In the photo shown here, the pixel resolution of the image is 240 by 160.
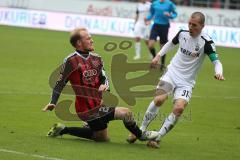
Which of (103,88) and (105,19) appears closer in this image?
(103,88)

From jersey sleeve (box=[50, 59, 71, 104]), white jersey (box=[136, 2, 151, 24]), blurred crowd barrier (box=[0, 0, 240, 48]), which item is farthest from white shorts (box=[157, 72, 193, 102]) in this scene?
blurred crowd barrier (box=[0, 0, 240, 48])

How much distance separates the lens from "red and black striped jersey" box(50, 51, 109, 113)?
10641mm

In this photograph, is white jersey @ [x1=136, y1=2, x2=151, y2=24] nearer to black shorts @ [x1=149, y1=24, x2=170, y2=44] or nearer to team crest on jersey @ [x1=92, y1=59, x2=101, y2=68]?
black shorts @ [x1=149, y1=24, x2=170, y2=44]

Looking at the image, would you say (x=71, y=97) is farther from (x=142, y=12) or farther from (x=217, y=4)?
(x=217, y=4)

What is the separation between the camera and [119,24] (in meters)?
38.7

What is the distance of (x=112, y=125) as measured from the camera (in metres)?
13.0

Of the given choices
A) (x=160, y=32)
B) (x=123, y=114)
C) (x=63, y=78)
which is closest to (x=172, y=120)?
(x=123, y=114)

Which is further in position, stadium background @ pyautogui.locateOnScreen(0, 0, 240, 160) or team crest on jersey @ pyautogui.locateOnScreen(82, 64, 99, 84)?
team crest on jersey @ pyautogui.locateOnScreen(82, 64, 99, 84)

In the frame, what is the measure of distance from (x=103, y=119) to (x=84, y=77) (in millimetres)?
704

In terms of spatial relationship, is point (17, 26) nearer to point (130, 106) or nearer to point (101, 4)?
point (101, 4)

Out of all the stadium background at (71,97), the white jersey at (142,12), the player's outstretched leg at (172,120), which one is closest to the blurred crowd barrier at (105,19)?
the stadium background at (71,97)

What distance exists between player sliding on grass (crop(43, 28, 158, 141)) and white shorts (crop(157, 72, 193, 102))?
764 mm

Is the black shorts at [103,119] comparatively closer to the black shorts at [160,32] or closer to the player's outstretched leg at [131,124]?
the player's outstretched leg at [131,124]

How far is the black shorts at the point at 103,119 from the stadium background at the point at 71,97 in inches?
10.8
